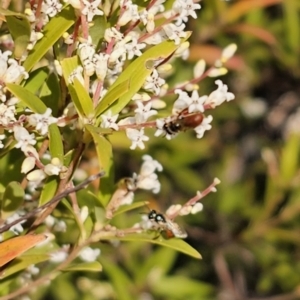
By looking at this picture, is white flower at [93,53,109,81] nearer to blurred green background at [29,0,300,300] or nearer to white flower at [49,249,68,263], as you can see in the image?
white flower at [49,249,68,263]

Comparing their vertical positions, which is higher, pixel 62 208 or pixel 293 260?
pixel 62 208

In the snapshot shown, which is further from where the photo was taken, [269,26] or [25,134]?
[269,26]

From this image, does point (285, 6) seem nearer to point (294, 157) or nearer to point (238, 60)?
point (238, 60)

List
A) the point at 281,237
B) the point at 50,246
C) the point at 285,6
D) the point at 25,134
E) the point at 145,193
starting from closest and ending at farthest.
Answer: the point at 25,134, the point at 50,246, the point at 281,237, the point at 285,6, the point at 145,193

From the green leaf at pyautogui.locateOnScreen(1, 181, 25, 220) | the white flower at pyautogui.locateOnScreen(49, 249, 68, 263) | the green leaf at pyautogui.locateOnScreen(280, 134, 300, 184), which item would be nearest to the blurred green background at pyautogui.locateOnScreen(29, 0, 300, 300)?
the green leaf at pyautogui.locateOnScreen(280, 134, 300, 184)

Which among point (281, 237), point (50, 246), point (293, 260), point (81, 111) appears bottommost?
point (293, 260)

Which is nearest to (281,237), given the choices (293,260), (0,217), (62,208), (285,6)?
(293,260)

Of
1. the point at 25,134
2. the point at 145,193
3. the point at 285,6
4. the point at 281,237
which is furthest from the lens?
the point at 145,193
